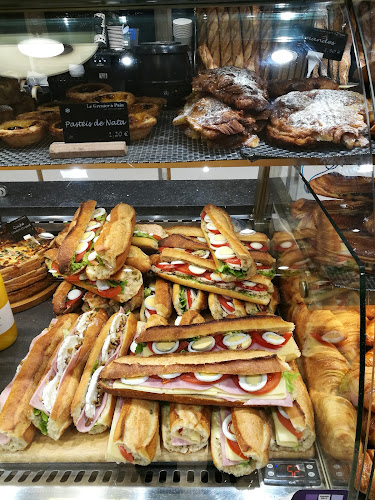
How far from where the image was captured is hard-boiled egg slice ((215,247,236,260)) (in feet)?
7.41

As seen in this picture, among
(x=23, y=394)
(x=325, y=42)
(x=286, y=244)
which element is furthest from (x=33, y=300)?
(x=325, y=42)

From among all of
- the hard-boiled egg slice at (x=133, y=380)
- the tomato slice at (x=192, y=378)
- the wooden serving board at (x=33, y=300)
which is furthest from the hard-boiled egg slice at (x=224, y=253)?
the wooden serving board at (x=33, y=300)

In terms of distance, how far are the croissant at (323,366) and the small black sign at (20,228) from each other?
1929 mm

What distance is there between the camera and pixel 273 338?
79.6 inches

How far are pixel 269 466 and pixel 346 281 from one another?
865 millimetres

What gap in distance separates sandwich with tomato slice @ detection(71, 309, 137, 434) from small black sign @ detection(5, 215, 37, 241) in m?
1.07

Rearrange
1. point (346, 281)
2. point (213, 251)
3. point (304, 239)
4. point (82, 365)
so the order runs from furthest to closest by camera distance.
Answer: point (213, 251) < point (304, 239) < point (82, 365) < point (346, 281)

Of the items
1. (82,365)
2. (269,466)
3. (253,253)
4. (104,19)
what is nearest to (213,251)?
(253,253)

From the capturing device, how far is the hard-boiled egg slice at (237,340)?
1976 millimetres

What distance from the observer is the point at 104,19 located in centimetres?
167

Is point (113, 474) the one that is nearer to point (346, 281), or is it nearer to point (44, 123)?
point (346, 281)

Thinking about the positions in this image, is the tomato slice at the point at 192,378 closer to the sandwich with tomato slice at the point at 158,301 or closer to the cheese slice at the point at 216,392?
the cheese slice at the point at 216,392

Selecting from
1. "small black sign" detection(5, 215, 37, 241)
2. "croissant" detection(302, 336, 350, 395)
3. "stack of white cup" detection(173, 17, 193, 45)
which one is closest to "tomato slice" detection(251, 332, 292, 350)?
"croissant" detection(302, 336, 350, 395)

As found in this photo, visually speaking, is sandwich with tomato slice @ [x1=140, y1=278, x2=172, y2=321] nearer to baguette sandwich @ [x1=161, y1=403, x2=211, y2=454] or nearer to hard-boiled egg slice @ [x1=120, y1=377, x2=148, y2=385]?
hard-boiled egg slice @ [x1=120, y1=377, x2=148, y2=385]
